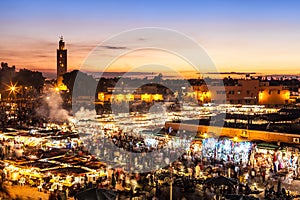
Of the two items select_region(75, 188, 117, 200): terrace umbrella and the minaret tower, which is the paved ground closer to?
select_region(75, 188, 117, 200): terrace umbrella

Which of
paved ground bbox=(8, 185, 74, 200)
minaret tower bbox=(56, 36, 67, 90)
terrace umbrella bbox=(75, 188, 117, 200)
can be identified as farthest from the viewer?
minaret tower bbox=(56, 36, 67, 90)

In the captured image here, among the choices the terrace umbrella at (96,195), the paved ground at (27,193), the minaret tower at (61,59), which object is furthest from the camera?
the minaret tower at (61,59)

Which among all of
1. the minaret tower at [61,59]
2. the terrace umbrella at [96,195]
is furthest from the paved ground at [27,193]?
the minaret tower at [61,59]

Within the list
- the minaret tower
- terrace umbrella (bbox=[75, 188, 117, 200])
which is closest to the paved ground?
terrace umbrella (bbox=[75, 188, 117, 200])

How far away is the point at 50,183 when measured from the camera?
398 inches

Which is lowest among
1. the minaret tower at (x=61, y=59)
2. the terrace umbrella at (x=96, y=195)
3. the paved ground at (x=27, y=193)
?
the paved ground at (x=27, y=193)

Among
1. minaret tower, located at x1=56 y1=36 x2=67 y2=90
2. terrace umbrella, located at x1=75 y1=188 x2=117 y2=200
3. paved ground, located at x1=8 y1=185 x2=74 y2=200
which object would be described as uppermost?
minaret tower, located at x1=56 y1=36 x2=67 y2=90

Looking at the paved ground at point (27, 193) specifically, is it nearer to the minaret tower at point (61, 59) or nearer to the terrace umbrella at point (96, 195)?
the terrace umbrella at point (96, 195)

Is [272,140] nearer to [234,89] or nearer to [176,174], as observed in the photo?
[176,174]

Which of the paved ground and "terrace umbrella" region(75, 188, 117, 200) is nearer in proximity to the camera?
"terrace umbrella" region(75, 188, 117, 200)

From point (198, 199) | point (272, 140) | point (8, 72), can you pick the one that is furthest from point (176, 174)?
point (8, 72)

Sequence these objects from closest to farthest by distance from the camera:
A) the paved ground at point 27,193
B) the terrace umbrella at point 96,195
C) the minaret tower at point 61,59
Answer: the terrace umbrella at point 96,195 < the paved ground at point 27,193 < the minaret tower at point 61,59

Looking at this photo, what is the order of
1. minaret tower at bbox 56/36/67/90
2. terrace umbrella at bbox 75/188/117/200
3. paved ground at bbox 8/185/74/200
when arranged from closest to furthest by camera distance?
terrace umbrella at bbox 75/188/117/200 < paved ground at bbox 8/185/74/200 < minaret tower at bbox 56/36/67/90

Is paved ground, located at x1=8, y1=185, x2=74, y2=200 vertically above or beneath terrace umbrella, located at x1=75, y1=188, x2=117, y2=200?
beneath
